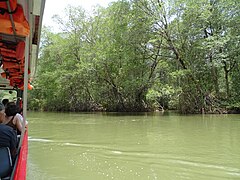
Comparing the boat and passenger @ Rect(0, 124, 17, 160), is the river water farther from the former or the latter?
the boat

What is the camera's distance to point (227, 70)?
69.2ft

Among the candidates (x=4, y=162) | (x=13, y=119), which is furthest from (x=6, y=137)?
(x=13, y=119)

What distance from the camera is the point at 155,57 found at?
22.0 meters

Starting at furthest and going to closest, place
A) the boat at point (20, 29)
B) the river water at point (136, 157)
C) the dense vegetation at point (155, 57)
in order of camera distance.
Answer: the dense vegetation at point (155, 57) < the river water at point (136, 157) < the boat at point (20, 29)

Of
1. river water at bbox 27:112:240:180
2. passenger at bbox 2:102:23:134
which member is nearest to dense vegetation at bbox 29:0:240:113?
river water at bbox 27:112:240:180

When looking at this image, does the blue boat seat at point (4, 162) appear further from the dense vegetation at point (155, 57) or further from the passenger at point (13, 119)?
the dense vegetation at point (155, 57)

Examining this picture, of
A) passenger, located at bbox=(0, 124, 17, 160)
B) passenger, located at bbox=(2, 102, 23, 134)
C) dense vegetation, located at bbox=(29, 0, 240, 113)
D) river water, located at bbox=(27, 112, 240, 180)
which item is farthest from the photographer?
dense vegetation, located at bbox=(29, 0, 240, 113)

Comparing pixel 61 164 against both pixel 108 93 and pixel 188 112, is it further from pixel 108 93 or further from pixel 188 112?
pixel 108 93

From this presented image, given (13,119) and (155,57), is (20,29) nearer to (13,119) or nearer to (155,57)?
(13,119)

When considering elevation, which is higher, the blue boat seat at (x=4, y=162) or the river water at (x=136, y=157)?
the blue boat seat at (x=4, y=162)

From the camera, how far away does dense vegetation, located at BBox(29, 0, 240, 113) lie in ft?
60.7

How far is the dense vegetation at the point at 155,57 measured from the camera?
60.7 feet

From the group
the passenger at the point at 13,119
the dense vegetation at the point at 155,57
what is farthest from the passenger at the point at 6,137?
the dense vegetation at the point at 155,57

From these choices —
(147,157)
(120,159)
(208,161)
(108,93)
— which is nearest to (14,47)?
(120,159)
